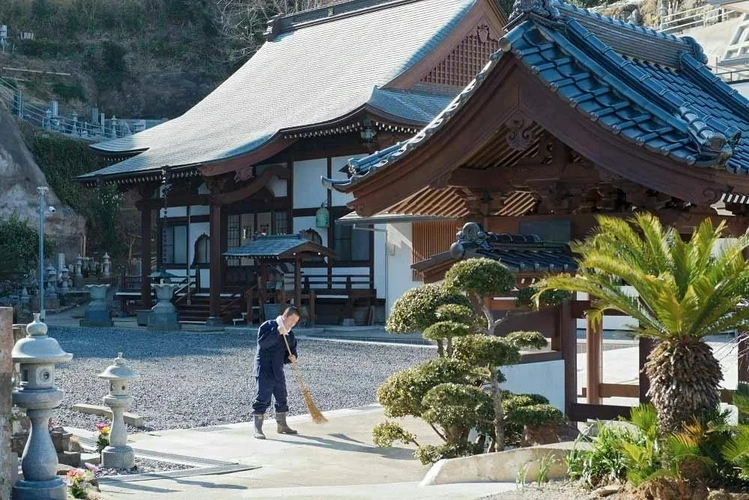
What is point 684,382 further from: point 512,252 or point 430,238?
point 430,238

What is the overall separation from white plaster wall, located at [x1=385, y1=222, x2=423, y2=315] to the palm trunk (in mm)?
19947

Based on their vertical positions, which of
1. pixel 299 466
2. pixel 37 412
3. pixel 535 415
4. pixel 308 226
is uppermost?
pixel 308 226

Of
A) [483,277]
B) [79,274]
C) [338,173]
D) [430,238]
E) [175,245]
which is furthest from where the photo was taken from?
[79,274]

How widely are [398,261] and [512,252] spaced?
1843 centimetres

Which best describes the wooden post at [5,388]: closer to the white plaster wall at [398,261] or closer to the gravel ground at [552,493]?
the gravel ground at [552,493]

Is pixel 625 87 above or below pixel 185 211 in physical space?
below

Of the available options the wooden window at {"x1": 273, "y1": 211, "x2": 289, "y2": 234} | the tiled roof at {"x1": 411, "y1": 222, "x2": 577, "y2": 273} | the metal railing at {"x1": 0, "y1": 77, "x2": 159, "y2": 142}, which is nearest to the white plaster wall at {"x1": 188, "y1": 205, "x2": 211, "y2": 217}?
the wooden window at {"x1": 273, "y1": 211, "x2": 289, "y2": 234}

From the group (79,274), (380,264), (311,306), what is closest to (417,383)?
(311,306)

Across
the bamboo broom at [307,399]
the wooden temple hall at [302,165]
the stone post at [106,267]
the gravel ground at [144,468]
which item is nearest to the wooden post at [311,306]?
the wooden temple hall at [302,165]

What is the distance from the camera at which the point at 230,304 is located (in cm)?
2938

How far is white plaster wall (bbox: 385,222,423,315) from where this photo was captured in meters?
26.9

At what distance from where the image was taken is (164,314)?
28.5 meters

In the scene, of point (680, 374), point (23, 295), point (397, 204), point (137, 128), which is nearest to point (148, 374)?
point (397, 204)

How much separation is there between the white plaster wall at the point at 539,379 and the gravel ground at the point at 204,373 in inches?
166
